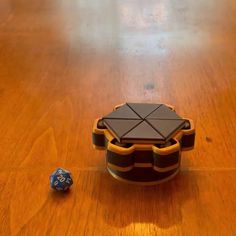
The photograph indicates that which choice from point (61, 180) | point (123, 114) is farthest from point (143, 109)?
point (61, 180)

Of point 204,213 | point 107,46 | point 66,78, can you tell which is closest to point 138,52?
point 107,46

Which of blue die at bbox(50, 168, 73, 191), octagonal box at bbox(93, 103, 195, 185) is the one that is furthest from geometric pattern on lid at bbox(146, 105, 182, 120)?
blue die at bbox(50, 168, 73, 191)

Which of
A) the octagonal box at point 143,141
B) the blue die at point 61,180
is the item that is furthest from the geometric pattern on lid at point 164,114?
the blue die at point 61,180

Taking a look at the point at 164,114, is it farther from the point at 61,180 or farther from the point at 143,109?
the point at 61,180

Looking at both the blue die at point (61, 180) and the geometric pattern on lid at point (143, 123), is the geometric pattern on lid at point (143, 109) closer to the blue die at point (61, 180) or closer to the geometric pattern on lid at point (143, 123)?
the geometric pattern on lid at point (143, 123)

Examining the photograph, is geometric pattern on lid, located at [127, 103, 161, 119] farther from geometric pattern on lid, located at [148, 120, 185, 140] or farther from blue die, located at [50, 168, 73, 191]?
blue die, located at [50, 168, 73, 191]
